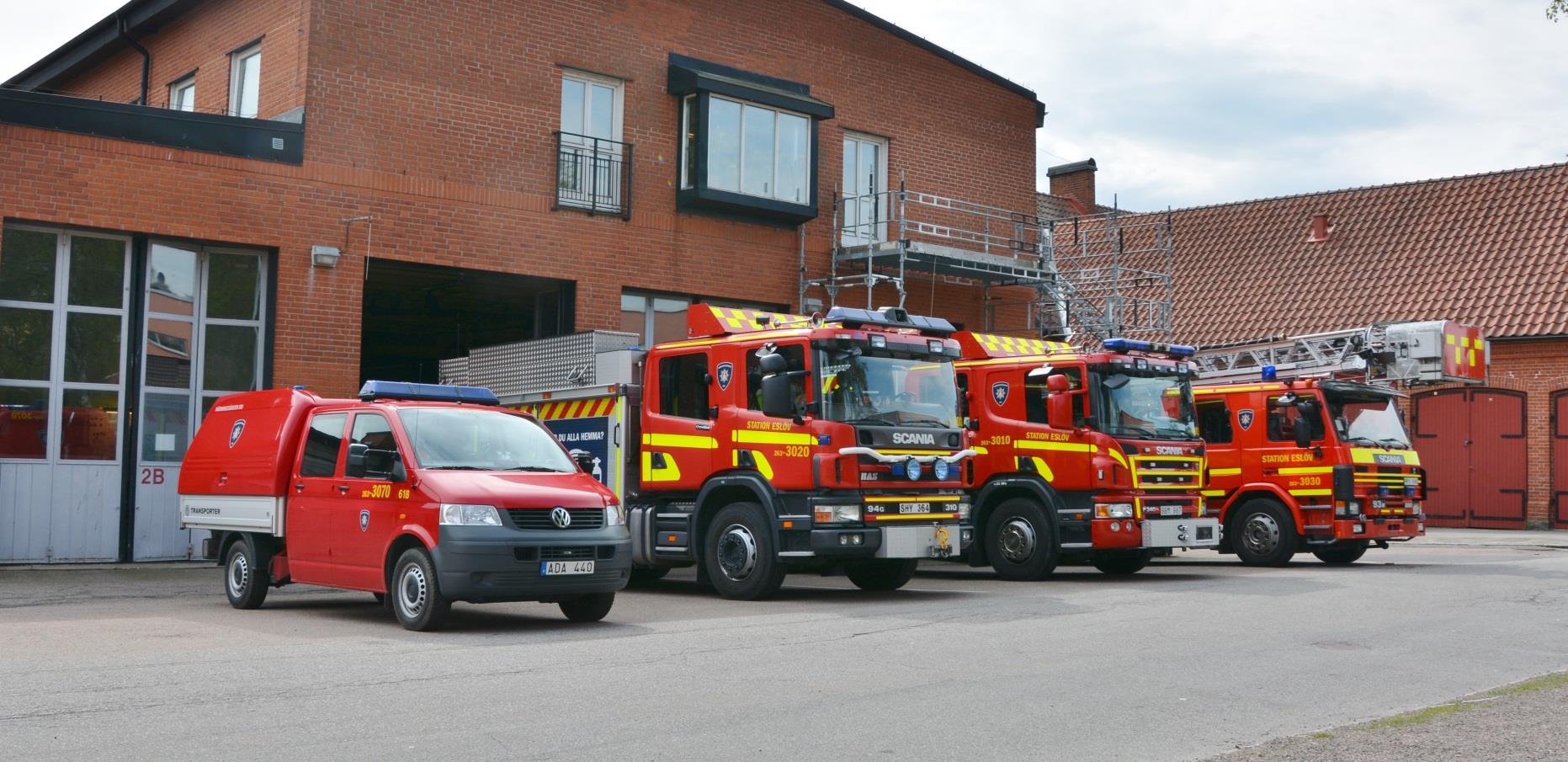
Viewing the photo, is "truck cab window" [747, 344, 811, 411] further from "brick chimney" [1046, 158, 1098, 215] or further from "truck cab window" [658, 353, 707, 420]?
"brick chimney" [1046, 158, 1098, 215]

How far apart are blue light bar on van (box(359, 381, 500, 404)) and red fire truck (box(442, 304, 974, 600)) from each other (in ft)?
8.24

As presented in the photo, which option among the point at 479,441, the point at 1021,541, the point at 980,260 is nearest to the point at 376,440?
the point at 479,441

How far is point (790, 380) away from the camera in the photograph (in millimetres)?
14141

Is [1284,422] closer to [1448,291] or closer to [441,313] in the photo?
[441,313]

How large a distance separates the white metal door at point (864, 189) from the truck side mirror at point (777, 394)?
11419mm

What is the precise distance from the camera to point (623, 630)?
11703 mm

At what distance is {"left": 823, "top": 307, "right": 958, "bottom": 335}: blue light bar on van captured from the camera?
14.4m

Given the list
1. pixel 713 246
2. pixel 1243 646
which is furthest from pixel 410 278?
pixel 1243 646

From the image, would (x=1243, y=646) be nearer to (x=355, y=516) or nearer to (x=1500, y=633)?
(x=1500, y=633)

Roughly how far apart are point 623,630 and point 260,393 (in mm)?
4512

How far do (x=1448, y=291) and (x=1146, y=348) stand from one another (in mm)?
19000

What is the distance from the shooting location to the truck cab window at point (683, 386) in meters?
15.2

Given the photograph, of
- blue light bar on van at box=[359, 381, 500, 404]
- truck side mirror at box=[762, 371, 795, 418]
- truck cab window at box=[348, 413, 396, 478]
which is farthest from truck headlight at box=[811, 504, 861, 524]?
truck cab window at box=[348, 413, 396, 478]

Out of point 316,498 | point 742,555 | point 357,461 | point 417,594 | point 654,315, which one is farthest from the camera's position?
point 654,315
